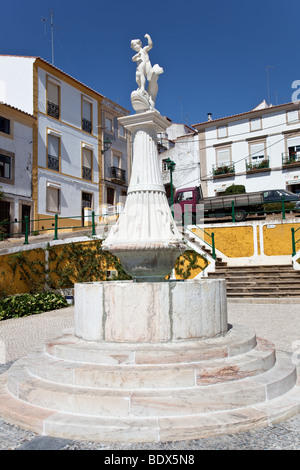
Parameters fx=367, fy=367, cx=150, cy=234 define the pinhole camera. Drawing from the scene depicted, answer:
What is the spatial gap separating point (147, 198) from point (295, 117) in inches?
984

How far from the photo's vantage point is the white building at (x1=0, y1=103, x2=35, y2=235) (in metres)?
18.3

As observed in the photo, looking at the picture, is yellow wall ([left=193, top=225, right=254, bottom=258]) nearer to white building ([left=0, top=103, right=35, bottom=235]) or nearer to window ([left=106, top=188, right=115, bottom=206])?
white building ([left=0, top=103, right=35, bottom=235])

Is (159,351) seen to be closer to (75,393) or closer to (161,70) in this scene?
(75,393)

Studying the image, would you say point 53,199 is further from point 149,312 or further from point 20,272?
point 149,312

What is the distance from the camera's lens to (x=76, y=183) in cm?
2331

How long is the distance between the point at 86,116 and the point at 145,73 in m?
19.9

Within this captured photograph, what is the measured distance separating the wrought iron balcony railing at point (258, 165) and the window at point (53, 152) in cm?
1413

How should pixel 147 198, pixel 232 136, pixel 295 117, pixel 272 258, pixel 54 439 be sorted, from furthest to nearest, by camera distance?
pixel 232 136, pixel 295 117, pixel 272 258, pixel 147 198, pixel 54 439

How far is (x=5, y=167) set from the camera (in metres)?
18.5

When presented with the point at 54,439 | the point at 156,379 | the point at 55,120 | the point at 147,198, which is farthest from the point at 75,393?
→ the point at 55,120

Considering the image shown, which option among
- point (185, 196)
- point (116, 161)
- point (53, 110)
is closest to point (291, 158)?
point (185, 196)

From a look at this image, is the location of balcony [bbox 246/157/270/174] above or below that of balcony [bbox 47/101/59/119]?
below

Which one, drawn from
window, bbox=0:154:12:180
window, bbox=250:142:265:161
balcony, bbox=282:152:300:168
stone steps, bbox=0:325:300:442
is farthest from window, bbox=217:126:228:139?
stone steps, bbox=0:325:300:442

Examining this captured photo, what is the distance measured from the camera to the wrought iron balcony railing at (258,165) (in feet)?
88.8
